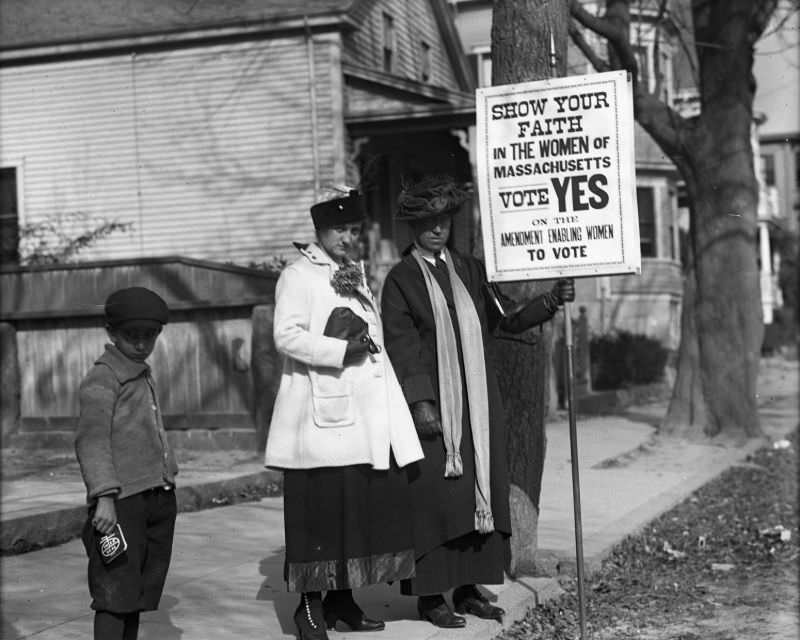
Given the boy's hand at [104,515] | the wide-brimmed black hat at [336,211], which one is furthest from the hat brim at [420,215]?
the boy's hand at [104,515]

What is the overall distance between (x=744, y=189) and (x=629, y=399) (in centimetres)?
808

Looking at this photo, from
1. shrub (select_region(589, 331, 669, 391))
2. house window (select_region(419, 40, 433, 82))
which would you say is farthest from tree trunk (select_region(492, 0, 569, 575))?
house window (select_region(419, 40, 433, 82))

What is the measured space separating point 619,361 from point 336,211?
1990 centimetres

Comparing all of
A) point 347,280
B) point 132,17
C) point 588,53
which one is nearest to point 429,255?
point 347,280

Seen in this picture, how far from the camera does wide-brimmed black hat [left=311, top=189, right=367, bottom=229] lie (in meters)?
5.75

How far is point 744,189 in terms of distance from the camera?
15.7 meters

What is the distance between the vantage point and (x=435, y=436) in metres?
5.88

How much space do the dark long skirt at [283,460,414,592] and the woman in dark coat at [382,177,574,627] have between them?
0.89 feet

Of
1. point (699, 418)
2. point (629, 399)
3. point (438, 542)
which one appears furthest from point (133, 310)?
point (629, 399)

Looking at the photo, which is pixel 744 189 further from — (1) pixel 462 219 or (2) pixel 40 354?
(1) pixel 462 219

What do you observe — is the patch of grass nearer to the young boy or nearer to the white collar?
the white collar

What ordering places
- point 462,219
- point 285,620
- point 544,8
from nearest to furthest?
point 285,620 < point 544,8 < point 462,219

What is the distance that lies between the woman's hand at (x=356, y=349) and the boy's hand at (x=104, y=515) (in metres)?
1.28

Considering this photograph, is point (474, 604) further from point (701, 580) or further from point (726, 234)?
point (726, 234)
